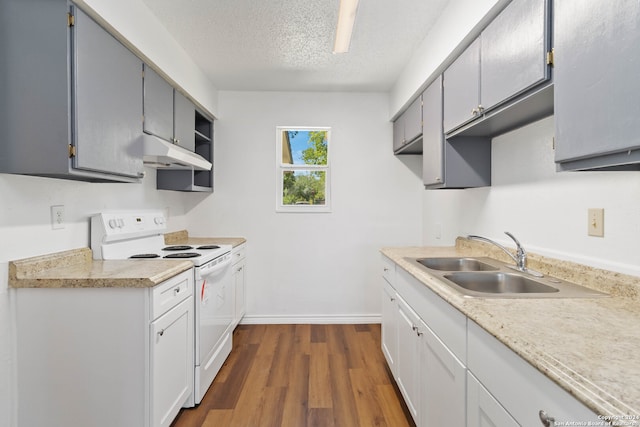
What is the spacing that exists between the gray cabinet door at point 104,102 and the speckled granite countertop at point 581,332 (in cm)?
175

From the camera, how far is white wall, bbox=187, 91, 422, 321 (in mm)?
3564

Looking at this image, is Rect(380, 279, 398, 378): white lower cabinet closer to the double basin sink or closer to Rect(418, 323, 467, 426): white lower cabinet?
the double basin sink

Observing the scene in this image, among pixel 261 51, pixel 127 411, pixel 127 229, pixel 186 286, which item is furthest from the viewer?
pixel 261 51

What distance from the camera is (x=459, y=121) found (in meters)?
2.00

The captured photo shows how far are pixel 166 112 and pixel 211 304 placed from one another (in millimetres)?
1430

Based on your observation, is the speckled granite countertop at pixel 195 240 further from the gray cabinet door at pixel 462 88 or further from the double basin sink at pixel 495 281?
the gray cabinet door at pixel 462 88

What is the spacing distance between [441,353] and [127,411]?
1.47 m

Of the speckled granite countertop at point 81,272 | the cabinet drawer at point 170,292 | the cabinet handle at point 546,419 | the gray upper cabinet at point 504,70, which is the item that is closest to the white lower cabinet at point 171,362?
the cabinet drawer at point 170,292

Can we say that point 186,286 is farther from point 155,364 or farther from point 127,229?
point 127,229

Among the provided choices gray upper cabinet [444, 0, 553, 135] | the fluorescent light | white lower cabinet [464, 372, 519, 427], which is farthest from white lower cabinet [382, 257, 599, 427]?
the fluorescent light

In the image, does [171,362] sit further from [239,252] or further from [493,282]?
[493,282]

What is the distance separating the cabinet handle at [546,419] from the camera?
742mm

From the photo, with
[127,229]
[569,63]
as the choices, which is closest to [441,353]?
[569,63]

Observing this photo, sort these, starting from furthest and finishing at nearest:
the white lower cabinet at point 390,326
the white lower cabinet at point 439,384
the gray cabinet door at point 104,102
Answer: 1. the white lower cabinet at point 390,326
2. the gray cabinet door at point 104,102
3. the white lower cabinet at point 439,384
